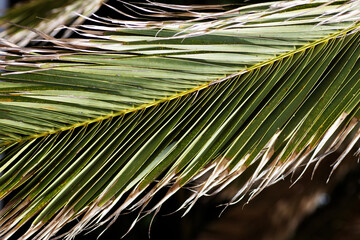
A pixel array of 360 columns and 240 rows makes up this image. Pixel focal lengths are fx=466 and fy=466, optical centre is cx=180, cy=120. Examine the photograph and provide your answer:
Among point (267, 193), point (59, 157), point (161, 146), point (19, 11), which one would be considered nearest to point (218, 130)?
point (161, 146)

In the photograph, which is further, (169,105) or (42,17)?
(42,17)

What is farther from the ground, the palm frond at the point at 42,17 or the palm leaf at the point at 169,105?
the palm frond at the point at 42,17

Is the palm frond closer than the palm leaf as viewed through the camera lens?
No

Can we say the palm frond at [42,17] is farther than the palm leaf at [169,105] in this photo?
Yes

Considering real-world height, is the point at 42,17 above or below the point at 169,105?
above

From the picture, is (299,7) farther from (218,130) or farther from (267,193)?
(267,193)

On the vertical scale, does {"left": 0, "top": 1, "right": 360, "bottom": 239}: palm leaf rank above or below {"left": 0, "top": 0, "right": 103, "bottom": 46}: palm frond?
below

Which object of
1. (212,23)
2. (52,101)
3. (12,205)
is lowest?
(12,205)

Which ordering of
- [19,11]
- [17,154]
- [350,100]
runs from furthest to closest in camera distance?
[19,11] → [17,154] → [350,100]
